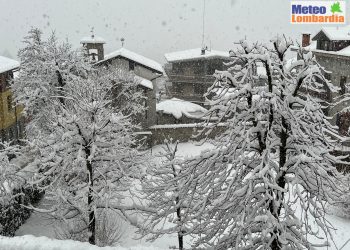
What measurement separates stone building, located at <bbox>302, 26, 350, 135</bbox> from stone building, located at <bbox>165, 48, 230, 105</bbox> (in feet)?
49.7

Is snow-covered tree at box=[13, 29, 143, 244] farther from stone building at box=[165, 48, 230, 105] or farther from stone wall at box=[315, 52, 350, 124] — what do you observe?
stone building at box=[165, 48, 230, 105]

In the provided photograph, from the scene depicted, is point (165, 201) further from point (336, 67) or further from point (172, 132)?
point (336, 67)

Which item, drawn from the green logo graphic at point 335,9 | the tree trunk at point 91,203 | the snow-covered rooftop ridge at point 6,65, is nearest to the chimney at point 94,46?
the snow-covered rooftop ridge at point 6,65

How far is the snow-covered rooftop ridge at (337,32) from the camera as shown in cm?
2781

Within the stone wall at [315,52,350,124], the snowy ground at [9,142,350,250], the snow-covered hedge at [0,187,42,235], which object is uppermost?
the stone wall at [315,52,350,124]

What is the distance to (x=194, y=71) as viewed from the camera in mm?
44562

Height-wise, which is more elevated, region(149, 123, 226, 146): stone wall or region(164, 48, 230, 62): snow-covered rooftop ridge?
region(164, 48, 230, 62): snow-covered rooftop ridge

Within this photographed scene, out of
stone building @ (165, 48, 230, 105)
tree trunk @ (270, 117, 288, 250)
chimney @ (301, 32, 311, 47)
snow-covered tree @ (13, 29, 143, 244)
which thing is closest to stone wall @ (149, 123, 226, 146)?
chimney @ (301, 32, 311, 47)

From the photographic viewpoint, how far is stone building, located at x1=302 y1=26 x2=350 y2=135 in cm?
2725

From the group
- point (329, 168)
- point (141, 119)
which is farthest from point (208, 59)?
point (329, 168)

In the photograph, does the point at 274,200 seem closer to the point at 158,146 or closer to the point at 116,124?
the point at 116,124

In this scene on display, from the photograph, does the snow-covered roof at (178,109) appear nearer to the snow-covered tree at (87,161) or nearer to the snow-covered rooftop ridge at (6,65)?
the snow-covered rooftop ridge at (6,65)

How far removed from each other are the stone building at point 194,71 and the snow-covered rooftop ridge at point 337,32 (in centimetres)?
1587

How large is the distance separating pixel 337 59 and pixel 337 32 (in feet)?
6.80
